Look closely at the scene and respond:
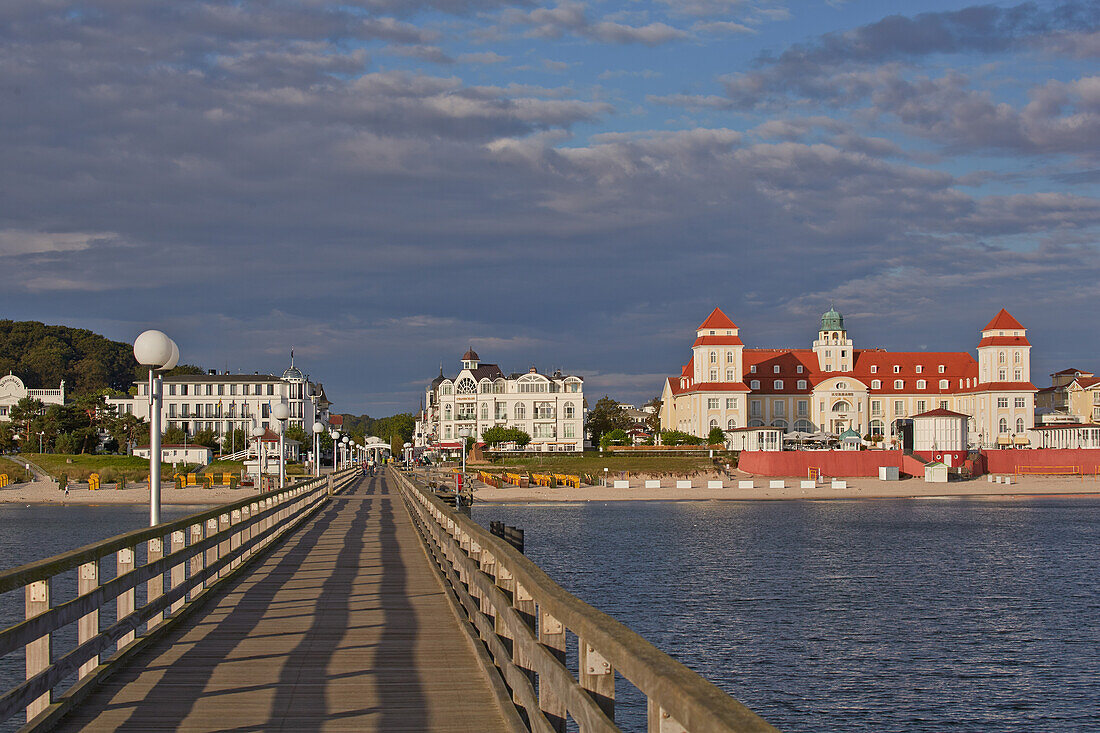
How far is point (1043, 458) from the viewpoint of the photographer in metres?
109

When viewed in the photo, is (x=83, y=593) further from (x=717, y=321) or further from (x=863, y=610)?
(x=717, y=321)

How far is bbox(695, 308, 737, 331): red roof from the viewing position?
14362cm

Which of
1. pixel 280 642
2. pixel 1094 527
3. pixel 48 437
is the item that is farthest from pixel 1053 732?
pixel 48 437

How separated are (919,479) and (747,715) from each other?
10864 cm

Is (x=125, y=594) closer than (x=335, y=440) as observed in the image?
Yes

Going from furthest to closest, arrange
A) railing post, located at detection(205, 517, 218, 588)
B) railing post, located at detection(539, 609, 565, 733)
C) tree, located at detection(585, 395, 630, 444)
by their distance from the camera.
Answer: tree, located at detection(585, 395, 630, 444)
railing post, located at detection(205, 517, 218, 588)
railing post, located at detection(539, 609, 565, 733)

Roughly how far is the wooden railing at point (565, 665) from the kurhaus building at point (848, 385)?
417 ft

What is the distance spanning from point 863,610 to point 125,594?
26.8m

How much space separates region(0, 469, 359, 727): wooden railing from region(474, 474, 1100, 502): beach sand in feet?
218

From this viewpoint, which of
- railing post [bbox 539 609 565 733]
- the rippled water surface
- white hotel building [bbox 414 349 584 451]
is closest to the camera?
railing post [bbox 539 609 565 733]

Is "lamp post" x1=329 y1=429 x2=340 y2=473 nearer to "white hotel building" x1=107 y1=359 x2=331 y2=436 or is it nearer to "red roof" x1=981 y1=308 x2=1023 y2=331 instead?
"white hotel building" x1=107 y1=359 x2=331 y2=436

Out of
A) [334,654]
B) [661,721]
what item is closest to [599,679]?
[661,721]

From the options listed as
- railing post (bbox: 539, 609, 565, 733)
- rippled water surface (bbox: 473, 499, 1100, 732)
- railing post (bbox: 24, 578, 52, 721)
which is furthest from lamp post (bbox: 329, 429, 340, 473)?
railing post (bbox: 539, 609, 565, 733)

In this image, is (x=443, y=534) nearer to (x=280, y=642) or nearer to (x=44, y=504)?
(x=280, y=642)
